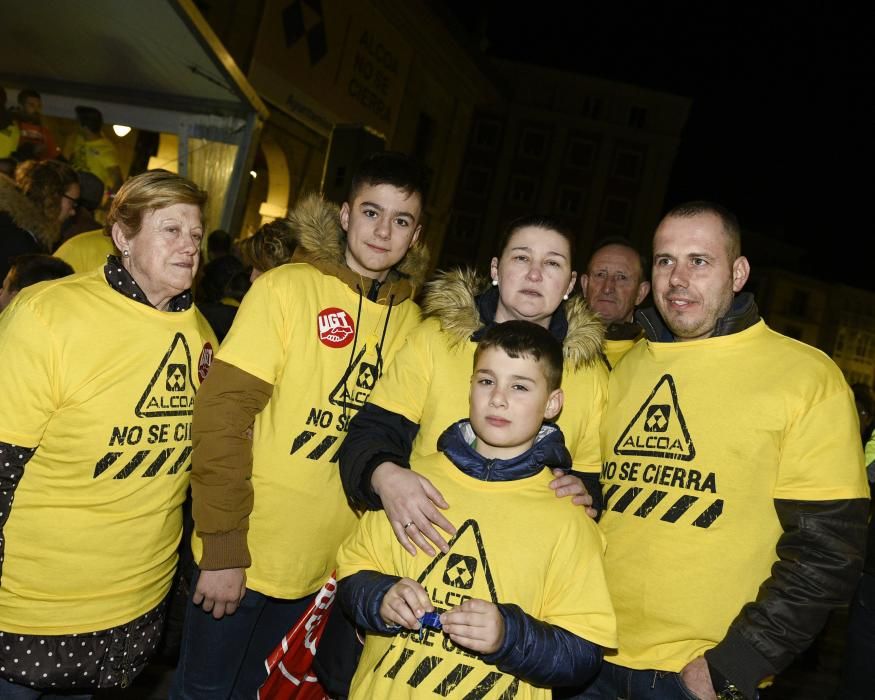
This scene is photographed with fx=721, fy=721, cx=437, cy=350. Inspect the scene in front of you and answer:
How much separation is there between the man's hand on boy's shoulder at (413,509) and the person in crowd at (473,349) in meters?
0.23

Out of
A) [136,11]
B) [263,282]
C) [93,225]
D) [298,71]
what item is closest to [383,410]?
[263,282]

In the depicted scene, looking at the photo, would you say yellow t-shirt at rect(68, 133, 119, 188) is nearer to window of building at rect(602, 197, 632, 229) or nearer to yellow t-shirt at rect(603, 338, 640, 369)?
yellow t-shirt at rect(603, 338, 640, 369)

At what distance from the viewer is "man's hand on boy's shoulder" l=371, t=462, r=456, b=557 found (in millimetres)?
2139

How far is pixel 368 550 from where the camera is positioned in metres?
2.27

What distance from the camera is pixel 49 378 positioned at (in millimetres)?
2191

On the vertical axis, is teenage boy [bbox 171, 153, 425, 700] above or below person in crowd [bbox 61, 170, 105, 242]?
below

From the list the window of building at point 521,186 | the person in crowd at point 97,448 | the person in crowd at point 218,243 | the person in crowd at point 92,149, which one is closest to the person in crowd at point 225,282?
the person in crowd at point 218,243

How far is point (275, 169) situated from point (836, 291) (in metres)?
40.9

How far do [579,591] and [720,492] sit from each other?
0.59m

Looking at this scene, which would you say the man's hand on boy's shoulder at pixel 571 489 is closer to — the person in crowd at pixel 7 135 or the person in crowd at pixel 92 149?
the person in crowd at pixel 7 135

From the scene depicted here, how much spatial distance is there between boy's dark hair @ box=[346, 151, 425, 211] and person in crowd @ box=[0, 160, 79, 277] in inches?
101

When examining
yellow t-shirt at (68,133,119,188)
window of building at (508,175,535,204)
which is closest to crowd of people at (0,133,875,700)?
yellow t-shirt at (68,133,119,188)

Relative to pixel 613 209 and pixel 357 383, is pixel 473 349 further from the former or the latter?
pixel 613 209

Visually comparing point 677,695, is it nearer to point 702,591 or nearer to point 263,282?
point 702,591
